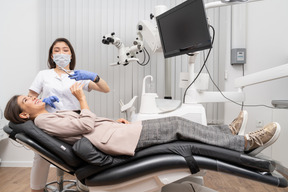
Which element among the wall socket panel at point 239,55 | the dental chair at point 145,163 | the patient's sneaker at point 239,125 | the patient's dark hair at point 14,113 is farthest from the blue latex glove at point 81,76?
the wall socket panel at point 239,55

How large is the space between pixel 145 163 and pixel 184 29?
1.13 meters

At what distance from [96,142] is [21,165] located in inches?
79.9

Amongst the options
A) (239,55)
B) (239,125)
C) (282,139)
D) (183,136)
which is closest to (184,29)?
(239,125)

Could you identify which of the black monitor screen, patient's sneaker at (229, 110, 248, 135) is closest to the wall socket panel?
the black monitor screen

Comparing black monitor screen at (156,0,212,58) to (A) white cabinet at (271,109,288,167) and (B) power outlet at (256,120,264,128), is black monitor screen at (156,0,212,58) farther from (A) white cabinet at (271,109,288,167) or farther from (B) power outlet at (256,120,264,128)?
(B) power outlet at (256,120,264,128)

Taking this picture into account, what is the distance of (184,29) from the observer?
1.75 m

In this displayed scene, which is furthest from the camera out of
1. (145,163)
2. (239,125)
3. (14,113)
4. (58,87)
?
(58,87)

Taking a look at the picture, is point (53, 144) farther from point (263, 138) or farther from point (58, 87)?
point (263, 138)

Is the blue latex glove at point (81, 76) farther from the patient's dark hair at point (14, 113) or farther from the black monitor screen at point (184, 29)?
the black monitor screen at point (184, 29)

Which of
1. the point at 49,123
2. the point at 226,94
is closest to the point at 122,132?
the point at 49,123

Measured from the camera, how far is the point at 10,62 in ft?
8.68

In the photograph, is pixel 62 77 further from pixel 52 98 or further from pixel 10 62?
pixel 10 62

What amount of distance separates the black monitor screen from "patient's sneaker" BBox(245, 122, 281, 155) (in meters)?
0.68

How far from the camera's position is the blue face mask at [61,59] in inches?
70.7
